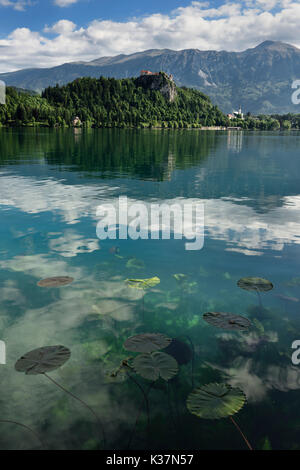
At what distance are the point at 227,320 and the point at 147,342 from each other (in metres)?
2.46

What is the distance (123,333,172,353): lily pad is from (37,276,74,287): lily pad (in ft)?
13.2

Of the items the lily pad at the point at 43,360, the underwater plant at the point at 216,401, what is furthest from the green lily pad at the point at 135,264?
the underwater plant at the point at 216,401

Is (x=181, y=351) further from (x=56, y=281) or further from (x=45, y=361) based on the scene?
(x=56, y=281)

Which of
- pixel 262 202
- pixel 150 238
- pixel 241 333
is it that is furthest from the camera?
pixel 262 202

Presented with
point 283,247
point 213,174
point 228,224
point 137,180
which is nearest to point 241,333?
point 283,247

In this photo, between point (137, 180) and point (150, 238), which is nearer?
point (150, 238)

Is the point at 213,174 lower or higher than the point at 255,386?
higher

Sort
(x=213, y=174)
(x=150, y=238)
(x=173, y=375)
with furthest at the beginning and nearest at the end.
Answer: (x=213, y=174)
(x=150, y=238)
(x=173, y=375)

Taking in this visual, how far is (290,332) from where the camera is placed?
864 centimetres

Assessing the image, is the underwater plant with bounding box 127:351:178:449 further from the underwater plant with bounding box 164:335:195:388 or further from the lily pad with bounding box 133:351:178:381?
the underwater plant with bounding box 164:335:195:388

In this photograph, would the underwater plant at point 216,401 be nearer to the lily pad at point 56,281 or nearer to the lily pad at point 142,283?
the lily pad at point 142,283

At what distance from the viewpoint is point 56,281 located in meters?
11.0

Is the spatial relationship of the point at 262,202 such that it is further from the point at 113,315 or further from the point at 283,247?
the point at 113,315
